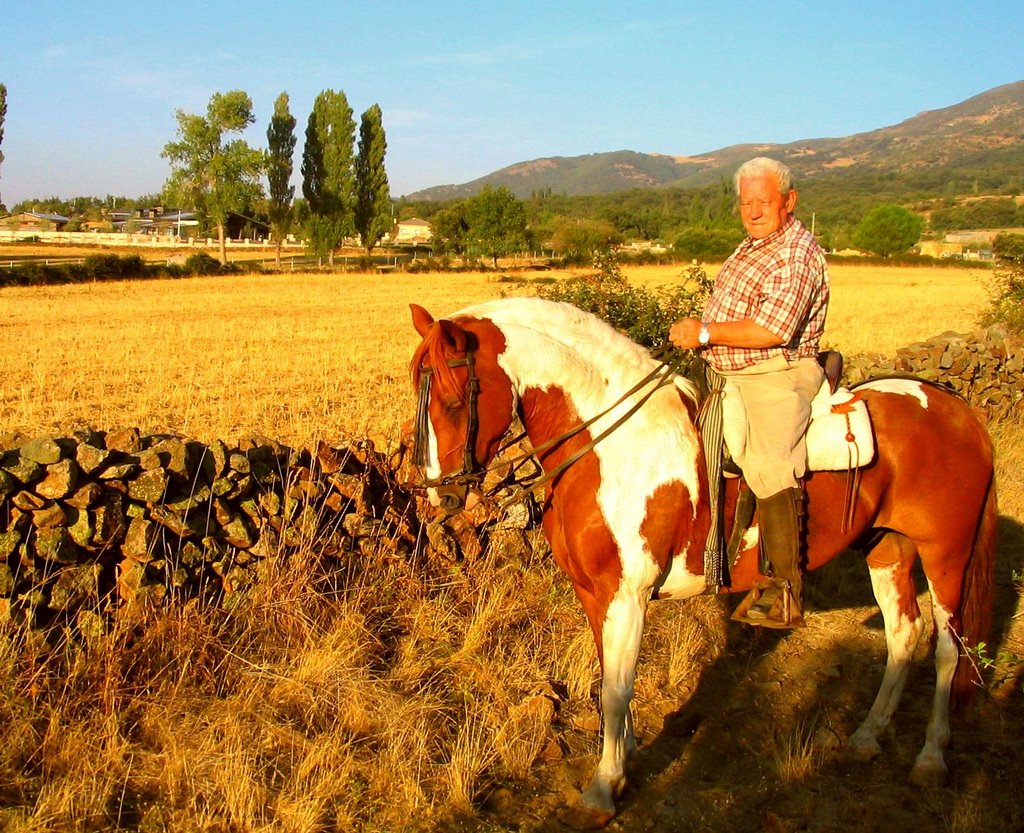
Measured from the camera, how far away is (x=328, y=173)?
6850 centimetres

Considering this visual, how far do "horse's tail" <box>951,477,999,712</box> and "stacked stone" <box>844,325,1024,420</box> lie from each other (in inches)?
265

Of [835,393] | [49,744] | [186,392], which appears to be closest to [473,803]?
[49,744]

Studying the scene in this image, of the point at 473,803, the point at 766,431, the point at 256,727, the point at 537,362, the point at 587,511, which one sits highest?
the point at 537,362

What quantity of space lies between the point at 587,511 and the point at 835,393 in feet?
4.86

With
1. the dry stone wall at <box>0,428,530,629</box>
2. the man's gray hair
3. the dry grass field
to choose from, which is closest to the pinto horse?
the dry grass field

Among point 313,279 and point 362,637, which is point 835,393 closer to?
point 362,637

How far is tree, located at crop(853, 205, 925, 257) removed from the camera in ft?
306

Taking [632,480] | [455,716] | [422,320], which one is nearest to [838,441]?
[632,480]

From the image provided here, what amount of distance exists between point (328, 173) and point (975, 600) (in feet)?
230

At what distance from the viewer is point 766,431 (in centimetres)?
374

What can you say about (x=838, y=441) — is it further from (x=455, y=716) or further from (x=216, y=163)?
(x=216, y=163)

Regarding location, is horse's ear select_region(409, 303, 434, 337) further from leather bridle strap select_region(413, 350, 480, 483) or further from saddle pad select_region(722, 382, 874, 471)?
saddle pad select_region(722, 382, 874, 471)

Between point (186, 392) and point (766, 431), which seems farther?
point (186, 392)

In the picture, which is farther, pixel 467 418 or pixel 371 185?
pixel 371 185
